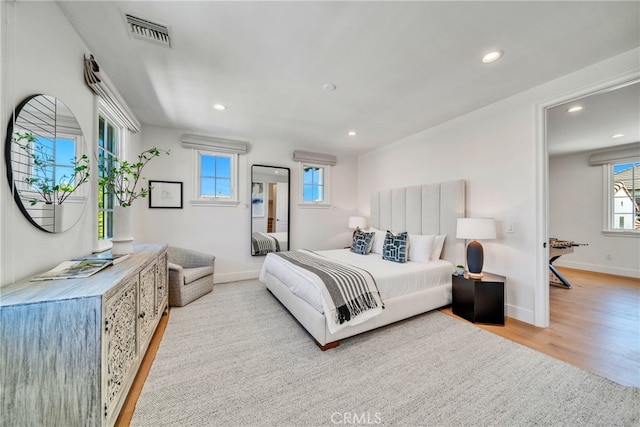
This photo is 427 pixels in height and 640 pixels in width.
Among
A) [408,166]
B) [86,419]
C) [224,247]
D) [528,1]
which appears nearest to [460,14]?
[528,1]

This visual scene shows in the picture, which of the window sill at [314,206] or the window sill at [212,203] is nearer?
the window sill at [212,203]

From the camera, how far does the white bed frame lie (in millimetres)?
2201

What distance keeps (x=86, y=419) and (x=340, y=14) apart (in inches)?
106

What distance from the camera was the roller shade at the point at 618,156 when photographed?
441 cm

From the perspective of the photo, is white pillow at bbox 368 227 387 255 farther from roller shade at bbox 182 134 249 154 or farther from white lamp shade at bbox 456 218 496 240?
roller shade at bbox 182 134 249 154

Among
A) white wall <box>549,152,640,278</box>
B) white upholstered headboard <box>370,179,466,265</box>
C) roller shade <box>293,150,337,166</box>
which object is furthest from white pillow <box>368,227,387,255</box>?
white wall <box>549,152,640,278</box>

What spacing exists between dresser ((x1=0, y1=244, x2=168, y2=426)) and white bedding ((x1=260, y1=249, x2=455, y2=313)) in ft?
4.73

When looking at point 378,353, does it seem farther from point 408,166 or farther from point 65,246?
point 408,166

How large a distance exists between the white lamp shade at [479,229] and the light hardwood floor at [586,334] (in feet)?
3.16

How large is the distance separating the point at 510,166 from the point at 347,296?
245cm

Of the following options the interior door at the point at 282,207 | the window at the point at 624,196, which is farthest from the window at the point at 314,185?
the window at the point at 624,196

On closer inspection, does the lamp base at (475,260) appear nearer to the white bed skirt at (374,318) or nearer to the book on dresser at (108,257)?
the white bed skirt at (374,318)

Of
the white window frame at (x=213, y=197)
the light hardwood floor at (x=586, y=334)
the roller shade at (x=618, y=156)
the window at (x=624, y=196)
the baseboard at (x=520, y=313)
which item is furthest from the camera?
the window at (x=624, y=196)

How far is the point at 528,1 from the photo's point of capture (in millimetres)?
1498
